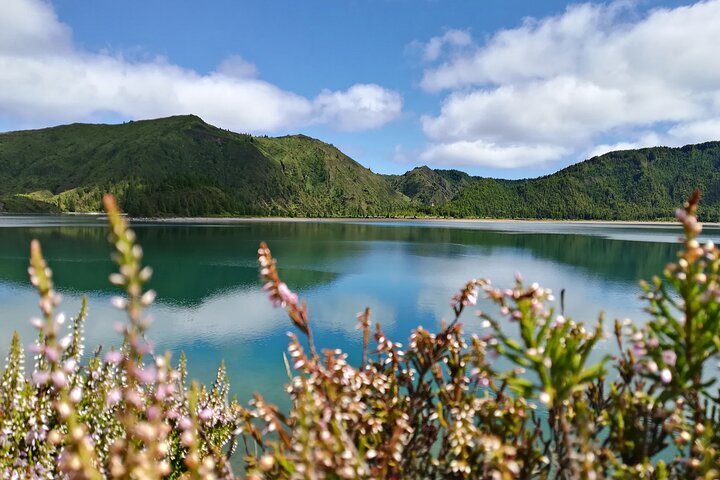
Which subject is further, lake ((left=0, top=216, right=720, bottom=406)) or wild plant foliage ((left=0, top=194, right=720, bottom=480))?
lake ((left=0, top=216, right=720, bottom=406))

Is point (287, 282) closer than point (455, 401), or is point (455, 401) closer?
point (455, 401)

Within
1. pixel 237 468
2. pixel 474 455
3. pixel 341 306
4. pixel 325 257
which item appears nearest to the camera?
pixel 474 455

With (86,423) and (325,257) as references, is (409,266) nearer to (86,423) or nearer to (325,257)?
(325,257)

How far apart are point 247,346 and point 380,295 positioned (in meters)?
17.1

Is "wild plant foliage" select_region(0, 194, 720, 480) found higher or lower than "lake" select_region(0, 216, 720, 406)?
higher

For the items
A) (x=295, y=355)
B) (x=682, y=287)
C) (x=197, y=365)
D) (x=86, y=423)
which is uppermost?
(x=682, y=287)

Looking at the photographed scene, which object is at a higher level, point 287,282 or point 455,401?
point 455,401

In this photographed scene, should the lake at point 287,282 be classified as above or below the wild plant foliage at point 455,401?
below

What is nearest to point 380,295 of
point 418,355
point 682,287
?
point 418,355

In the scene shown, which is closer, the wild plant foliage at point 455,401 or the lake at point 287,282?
the wild plant foliage at point 455,401

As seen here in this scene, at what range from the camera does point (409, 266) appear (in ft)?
194

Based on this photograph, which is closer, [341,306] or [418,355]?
[418,355]

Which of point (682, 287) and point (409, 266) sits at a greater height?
point (682, 287)

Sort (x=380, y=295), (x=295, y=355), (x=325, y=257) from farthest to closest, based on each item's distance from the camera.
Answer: (x=325, y=257) → (x=380, y=295) → (x=295, y=355)
